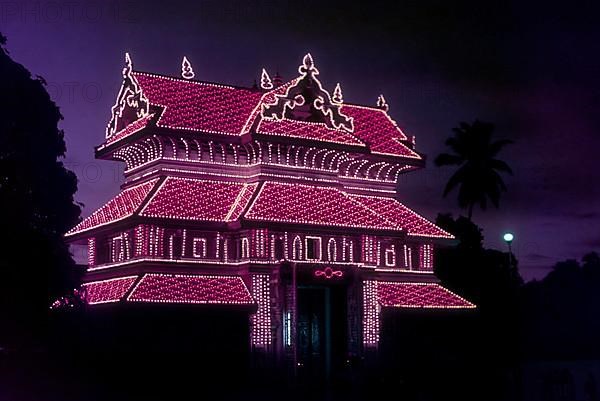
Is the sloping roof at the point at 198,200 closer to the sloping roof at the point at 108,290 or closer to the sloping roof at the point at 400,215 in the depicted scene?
the sloping roof at the point at 108,290

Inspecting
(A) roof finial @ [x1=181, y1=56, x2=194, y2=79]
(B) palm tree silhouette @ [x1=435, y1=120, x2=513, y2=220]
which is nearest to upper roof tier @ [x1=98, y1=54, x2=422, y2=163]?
(A) roof finial @ [x1=181, y1=56, x2=194, y2=79]

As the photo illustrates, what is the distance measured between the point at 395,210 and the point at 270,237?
32.8ft

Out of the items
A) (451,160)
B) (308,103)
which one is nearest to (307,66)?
(308,103)

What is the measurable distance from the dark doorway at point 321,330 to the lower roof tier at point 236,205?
3.68 m

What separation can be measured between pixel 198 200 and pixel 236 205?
1.80 metres

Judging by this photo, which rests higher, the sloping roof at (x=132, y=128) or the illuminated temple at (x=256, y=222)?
the sloping roof at (x=132, y=128)

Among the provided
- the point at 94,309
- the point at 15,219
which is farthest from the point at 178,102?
the point at 15,219

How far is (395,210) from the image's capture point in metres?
50.2

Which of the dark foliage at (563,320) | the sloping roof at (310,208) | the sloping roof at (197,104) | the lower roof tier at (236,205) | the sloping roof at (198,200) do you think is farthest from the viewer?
the dark foliage at (563,320)

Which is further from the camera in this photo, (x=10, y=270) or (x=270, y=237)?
Answer: (x=270, y=237)

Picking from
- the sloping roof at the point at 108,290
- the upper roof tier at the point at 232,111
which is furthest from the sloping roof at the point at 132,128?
the sloping roof at the point at 108,290

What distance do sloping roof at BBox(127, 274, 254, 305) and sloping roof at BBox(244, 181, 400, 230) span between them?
10.5ft

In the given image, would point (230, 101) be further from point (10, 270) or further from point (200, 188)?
point (10, 270)

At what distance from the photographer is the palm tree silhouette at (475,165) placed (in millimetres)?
69750
